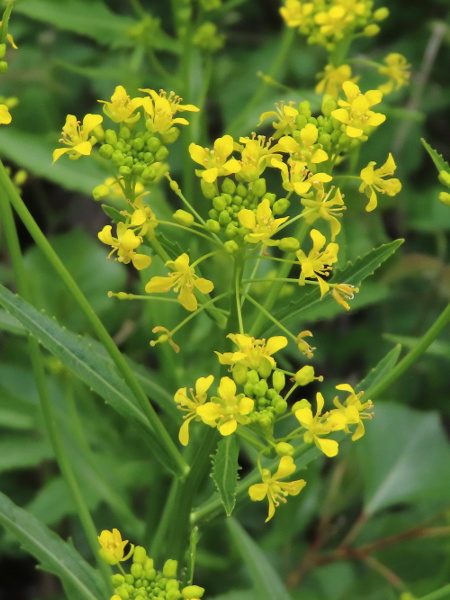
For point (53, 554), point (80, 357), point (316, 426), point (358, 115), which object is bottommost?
point (53, 554)

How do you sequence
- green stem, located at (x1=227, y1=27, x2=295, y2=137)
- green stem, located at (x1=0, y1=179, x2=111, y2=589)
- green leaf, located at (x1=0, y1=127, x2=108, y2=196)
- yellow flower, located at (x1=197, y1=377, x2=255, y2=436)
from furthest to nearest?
green leaf, located at (x1=0, y1=127, x2=108, y2=196) < green stem, located at (x1=227, y1=27, x2=295, y2=137) < green stem, located at (x1=0, y1=179, x2=111, y2=589) < yellow flower, located at (x1=197, y1=377, x2=255, y2=436)

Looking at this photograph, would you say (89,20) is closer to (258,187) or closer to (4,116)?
(4,116)

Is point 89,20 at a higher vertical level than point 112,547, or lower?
higher

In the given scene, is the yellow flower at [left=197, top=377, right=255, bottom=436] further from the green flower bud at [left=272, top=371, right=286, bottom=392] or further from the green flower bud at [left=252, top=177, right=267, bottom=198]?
the green flower bud at [left=252, top=177, right=267, bottom=198]

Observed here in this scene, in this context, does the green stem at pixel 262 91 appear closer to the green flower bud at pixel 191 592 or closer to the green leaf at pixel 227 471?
the green leaf at pixel 227 471

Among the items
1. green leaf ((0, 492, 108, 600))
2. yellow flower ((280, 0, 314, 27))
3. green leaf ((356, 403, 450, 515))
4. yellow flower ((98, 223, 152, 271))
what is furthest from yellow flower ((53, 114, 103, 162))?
green leaf ((356, 403, 450, 515))

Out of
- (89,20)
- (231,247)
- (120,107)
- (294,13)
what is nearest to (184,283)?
(231,247)
